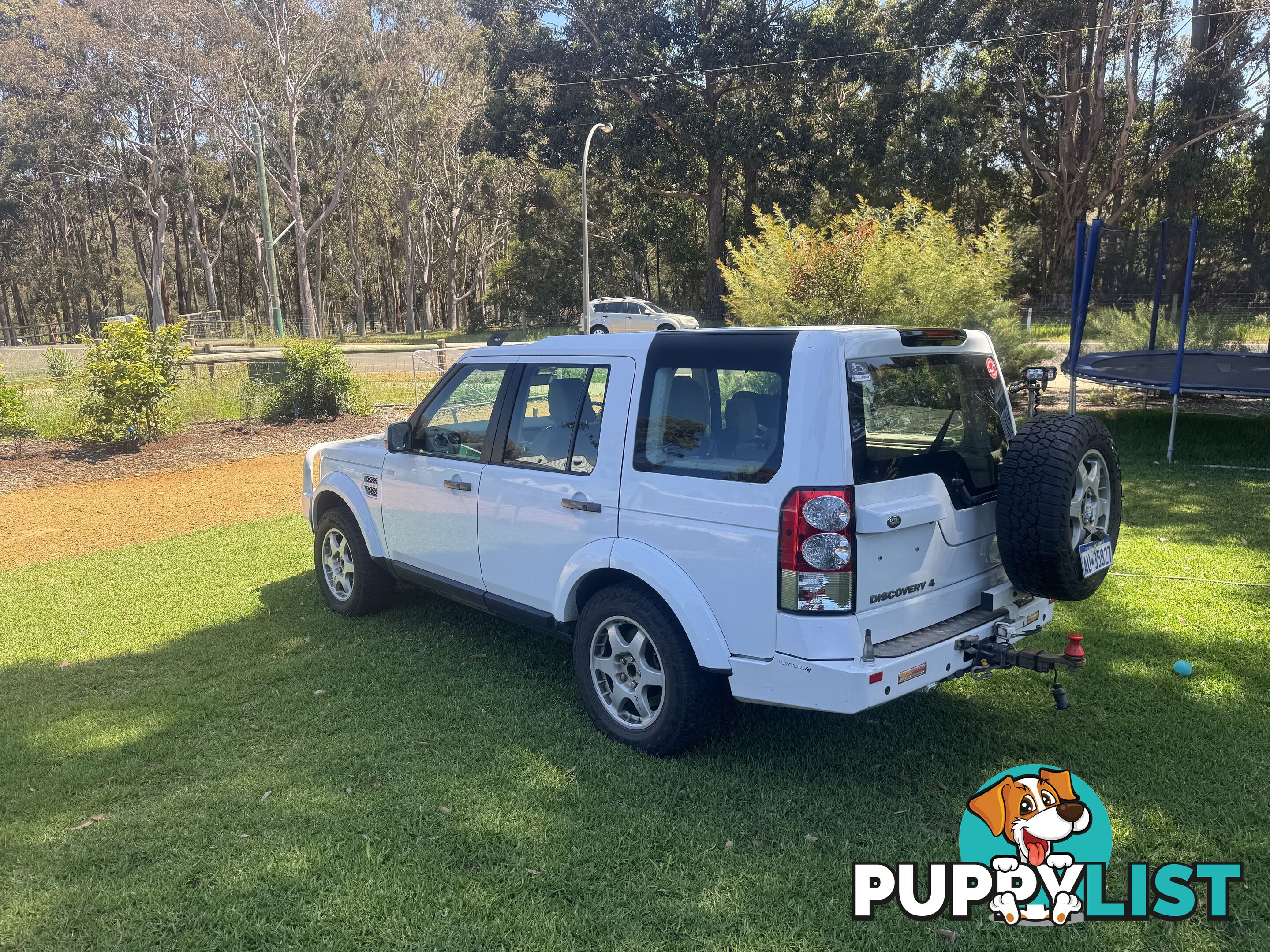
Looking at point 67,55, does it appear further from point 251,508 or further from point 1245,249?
point 1245,249

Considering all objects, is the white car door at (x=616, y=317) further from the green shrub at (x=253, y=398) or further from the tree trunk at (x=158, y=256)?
Result: the tree trunk at (x=158, y=256)

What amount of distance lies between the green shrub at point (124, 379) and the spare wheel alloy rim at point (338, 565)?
26.5ft

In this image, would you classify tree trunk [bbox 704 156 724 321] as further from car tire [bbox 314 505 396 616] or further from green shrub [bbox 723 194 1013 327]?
car tire [bbox 314 505 396 616]

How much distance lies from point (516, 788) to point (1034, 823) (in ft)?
6.76

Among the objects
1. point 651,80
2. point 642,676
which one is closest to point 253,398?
point 642,676

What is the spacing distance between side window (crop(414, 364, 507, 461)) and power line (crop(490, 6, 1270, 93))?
105 feet

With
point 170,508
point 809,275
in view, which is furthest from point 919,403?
point 809,275

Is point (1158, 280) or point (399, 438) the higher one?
point (1158, 280)

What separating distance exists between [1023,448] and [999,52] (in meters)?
33.3

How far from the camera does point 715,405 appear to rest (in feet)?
12.4

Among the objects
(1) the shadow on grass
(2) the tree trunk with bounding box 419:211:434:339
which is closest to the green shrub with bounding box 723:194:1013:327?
(1) the shadow on grass

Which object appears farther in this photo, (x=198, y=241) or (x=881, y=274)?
(x=198, y=241)

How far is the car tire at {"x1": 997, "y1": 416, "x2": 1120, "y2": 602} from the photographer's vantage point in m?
3.56

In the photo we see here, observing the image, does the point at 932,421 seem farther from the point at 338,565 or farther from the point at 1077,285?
the point at 1077,285
